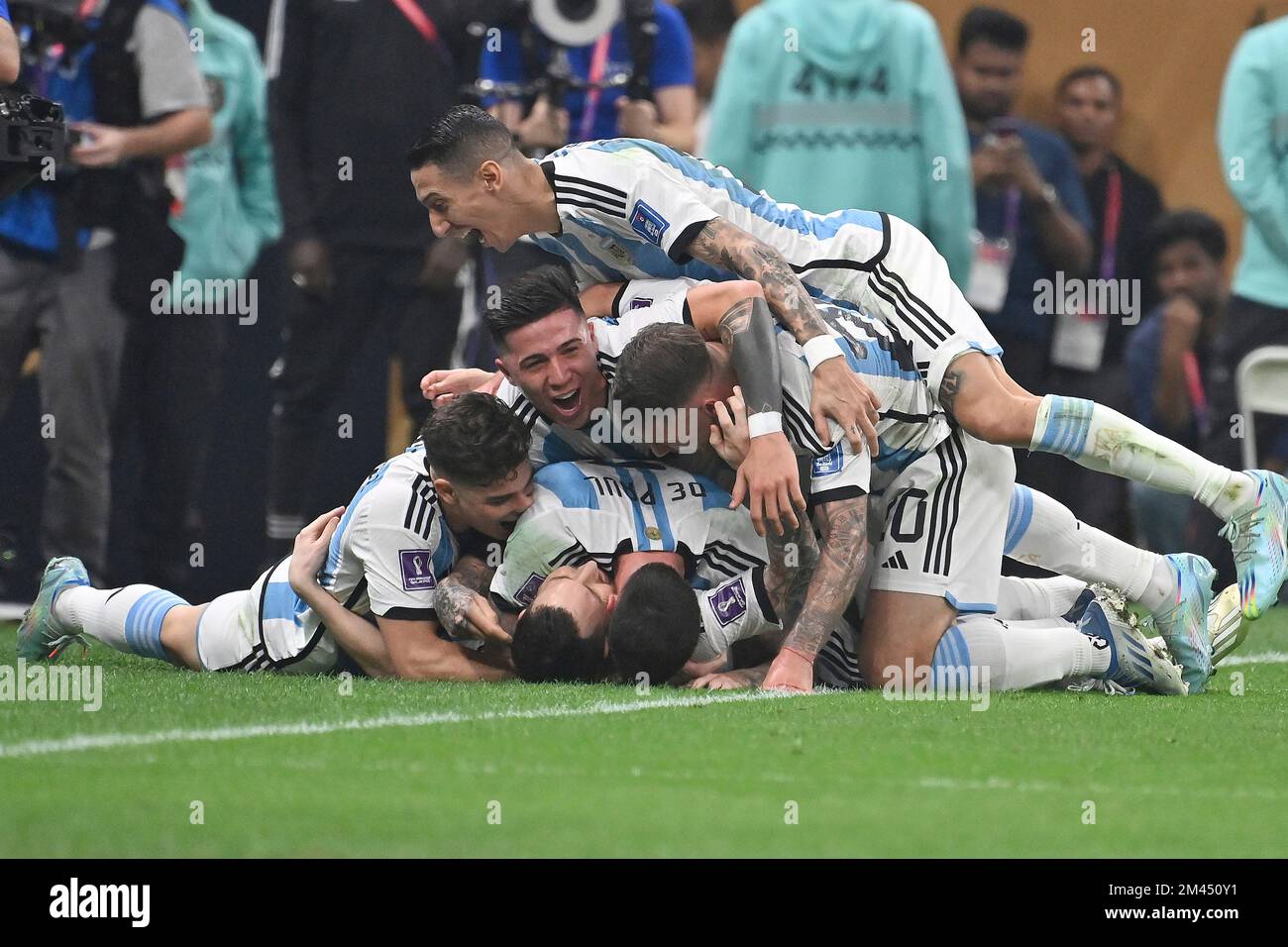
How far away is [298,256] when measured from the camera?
782 centimetres

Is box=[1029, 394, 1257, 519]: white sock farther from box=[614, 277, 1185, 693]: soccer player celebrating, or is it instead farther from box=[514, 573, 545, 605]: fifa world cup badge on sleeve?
box=[514, 573, 545, 605]: fifa world cup badge on sleeve

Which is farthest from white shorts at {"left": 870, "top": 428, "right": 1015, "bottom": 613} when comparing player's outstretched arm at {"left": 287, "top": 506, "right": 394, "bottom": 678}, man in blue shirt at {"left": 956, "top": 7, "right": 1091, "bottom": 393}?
man in blue shirt at {"left": 956, "top": 7, "right": 1091, "bottom": 393}

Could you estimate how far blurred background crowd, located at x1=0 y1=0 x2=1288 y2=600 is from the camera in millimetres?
7309

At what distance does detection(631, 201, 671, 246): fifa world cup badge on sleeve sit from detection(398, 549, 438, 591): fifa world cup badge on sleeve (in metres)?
1.06

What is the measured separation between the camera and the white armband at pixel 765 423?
4.93 m

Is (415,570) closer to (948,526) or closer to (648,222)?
(648,222)

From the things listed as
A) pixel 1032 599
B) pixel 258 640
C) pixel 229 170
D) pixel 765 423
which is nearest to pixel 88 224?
pixel 229 170

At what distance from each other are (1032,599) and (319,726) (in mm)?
2454

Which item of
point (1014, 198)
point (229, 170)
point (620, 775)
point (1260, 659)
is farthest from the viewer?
point (1014, 198)

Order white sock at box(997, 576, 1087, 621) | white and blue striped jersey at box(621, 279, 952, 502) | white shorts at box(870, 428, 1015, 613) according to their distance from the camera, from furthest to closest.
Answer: white sock at box(997, 576, 1087, 621)
white shorts at box(870, 428, 1015, 613)
white and blue striped jersey at box(621, 279, 952, 502)

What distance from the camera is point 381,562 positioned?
516 cm

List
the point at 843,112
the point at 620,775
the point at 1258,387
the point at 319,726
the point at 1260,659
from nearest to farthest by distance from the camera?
the point at 620,775
the point at 319,726
the point at 1260,659
the point at 843,112
the point at 1258,387

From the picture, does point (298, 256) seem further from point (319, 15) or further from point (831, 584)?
point (831, 584)

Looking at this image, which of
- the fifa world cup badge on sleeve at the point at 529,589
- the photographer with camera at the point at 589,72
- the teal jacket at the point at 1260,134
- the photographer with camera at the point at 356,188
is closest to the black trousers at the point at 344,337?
the photographer with camera at the point at 356,188
